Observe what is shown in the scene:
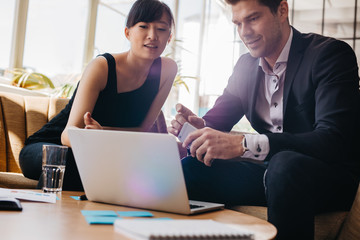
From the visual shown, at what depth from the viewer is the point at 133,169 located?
0.98 meters

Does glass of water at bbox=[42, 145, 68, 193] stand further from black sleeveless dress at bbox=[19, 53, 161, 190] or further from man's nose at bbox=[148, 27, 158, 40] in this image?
man's nose at bbox=[148, 27, 158, 40]

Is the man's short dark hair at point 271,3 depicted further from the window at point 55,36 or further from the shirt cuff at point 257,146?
the window at point 55,36

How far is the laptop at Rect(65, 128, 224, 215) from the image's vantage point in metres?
0.92

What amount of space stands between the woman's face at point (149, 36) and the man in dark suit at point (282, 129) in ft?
1.39

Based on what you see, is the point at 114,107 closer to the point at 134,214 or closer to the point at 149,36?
the point at 149,36

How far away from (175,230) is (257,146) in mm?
579

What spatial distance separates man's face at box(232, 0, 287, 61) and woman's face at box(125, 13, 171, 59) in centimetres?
43

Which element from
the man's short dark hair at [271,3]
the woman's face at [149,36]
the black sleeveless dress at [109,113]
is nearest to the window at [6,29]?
the black sleeveless dress at [109,113]

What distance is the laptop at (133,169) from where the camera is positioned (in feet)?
3.02

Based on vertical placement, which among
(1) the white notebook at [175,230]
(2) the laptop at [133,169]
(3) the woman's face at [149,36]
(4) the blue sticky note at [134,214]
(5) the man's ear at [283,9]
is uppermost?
(5) the man's ear at [283,9]

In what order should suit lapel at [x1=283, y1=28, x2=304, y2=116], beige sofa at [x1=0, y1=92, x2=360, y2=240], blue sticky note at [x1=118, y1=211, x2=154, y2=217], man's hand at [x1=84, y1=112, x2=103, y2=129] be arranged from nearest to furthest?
1. blue sticky note at [x1=118, y1=211, x2=154, y2=217]
2. man's hand at [x1=84, y1=112, x2=103, y2=129]
3. suit lapel at [x1=283, y1=28, x2=304, y2=116]
4. beige sofa at [x1=0, y1=92, x2=360, y2=240]


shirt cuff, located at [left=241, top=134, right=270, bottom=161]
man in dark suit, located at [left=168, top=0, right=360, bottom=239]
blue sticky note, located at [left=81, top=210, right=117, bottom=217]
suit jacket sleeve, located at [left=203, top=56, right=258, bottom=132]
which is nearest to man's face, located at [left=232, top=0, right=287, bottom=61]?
man in dark suit, located at [left=168, top=0, right=360, bottom=239]

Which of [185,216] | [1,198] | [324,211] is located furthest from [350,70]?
[1,198]

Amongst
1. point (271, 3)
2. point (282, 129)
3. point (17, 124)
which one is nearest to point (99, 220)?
point (282, 129)
